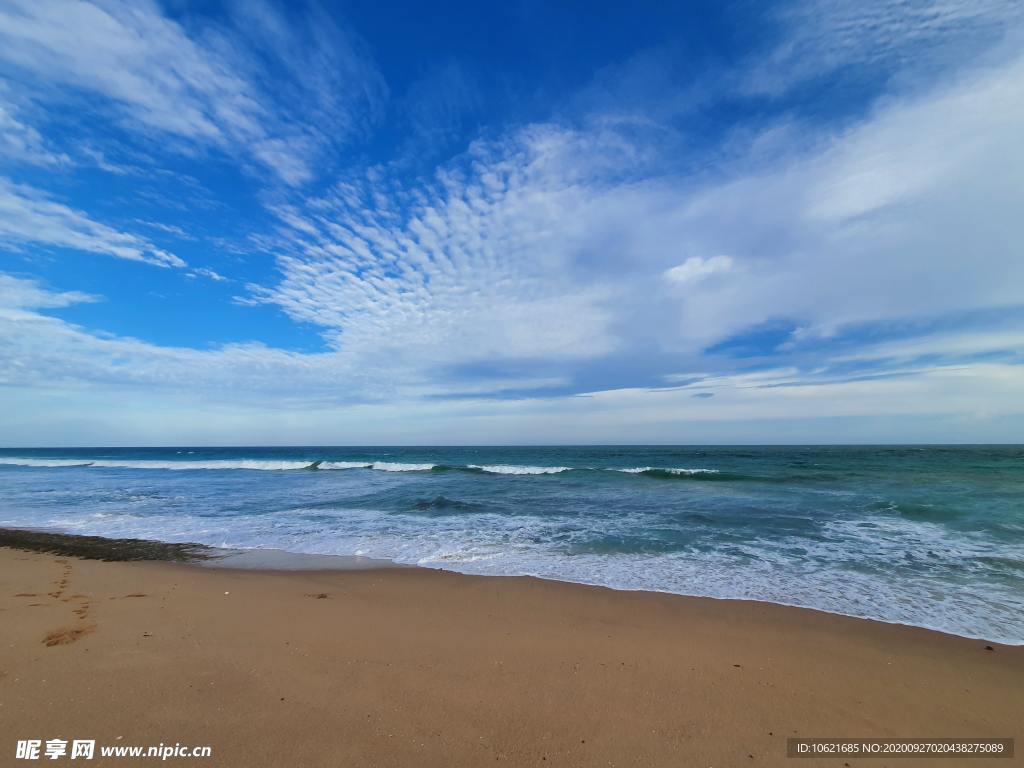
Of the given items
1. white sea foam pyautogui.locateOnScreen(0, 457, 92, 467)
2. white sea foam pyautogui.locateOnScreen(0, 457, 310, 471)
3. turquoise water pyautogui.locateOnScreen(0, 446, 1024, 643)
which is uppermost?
white sea foam pyautogui.locateOnScreen(0, 457, 92, 467)

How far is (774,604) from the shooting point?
5891 mm

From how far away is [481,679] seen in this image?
12.6ft

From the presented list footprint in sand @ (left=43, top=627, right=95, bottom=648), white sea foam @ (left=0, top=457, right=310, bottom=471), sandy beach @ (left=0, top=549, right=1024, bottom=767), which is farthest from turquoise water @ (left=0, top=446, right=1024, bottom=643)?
white sea foam @ (left=0, top=457, right=310, bottom=471)

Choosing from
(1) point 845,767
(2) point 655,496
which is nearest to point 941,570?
(1) point 845,767

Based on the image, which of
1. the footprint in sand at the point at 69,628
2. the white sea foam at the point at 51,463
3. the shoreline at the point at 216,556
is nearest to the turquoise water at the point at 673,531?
the shoreline at the point at 216,556

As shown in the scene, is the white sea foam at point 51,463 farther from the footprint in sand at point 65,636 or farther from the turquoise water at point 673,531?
the footprint in sand at point 65,636

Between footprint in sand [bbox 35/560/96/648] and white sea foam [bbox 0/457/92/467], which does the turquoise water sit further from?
white sea foam [bbox 0/457/92/467]

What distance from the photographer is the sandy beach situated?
3.03 meters

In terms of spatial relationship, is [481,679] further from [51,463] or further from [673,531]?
[51,463]

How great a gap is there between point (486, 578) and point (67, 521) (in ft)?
41.4

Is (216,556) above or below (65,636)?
below

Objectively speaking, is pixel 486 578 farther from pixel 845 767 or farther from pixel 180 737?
pixel 845 767

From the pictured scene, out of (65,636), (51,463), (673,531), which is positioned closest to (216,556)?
(65,636)

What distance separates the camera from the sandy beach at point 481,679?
303 cm
